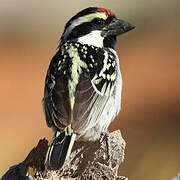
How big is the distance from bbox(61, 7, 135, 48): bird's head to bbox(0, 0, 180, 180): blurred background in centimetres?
257

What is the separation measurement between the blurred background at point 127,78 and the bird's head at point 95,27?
2569mm

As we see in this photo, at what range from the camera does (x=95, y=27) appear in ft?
22.0

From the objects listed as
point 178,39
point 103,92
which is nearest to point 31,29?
point 178,39

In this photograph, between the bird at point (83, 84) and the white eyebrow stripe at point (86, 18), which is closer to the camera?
the bird at point (83, 84)

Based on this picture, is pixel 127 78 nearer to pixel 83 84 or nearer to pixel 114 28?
pixel 114 28

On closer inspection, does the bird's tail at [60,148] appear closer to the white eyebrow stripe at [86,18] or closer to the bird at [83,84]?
the bird at [83,84]

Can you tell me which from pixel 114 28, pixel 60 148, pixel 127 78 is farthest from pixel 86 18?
pixel 127 78

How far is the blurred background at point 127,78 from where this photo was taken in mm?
10125

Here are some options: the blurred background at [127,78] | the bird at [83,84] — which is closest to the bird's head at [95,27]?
the bird at [83,84]

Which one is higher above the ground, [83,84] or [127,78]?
[83,84]

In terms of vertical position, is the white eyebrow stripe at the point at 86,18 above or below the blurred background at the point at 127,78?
above

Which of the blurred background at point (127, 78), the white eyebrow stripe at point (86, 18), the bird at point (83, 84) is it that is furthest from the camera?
the blurred background at point (127, 78)

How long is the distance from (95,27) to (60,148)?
4.95 ft

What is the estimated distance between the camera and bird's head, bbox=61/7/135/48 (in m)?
6.60
